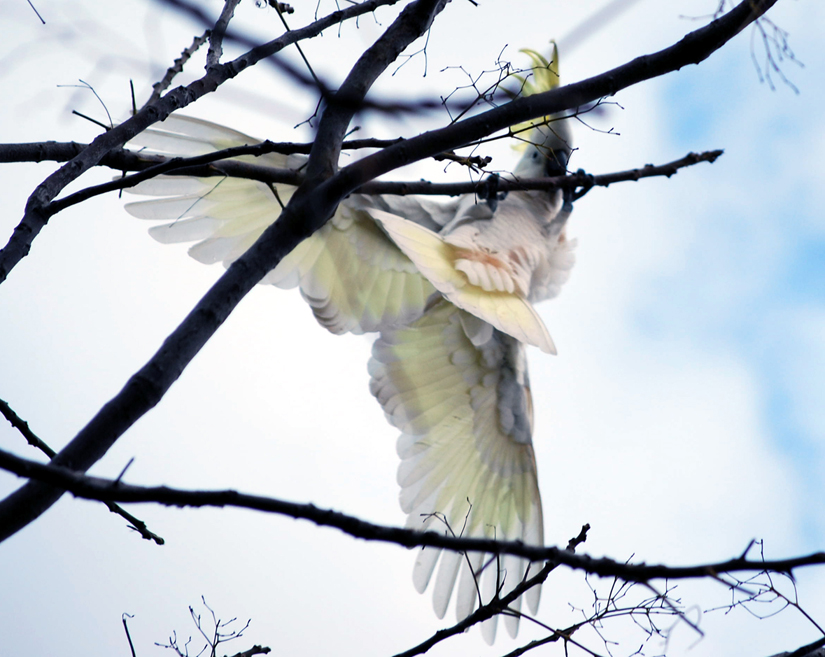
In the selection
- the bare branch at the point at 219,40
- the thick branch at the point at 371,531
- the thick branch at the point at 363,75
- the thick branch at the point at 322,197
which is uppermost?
the bare branch at the point at 219,40

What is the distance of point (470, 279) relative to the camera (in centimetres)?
230

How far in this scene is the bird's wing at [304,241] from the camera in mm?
2275

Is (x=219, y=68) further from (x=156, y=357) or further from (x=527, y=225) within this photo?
(x=527, y=225)

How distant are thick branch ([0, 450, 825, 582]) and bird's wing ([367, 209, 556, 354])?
4.60ft

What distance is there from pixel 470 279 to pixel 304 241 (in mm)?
600

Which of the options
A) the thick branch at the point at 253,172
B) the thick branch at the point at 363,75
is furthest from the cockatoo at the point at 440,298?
the thick branch at the point at 363,75

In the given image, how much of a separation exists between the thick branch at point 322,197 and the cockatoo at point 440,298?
1.13 m

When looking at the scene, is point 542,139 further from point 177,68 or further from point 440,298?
point 177,68

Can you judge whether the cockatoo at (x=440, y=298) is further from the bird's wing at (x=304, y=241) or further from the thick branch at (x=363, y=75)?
the thick branch at (x=363, y=75)

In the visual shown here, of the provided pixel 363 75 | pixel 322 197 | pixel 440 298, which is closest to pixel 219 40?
pixel 363 75

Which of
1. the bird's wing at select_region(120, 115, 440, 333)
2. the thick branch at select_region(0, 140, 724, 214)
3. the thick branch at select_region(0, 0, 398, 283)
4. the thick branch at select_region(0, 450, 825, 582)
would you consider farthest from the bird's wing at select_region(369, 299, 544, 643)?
the thick branch at select_region(0, 450, 825, 582)

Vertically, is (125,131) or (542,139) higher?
(542,139)

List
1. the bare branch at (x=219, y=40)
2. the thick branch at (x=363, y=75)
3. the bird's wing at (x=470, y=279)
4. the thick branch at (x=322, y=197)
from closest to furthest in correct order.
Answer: the thick branch at (x=322, y=197), the thick branch at (x=363, y=75), the bare branch at (x=219, y=40), the bird's wing at (x=470, y=279)

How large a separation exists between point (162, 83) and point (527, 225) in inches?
61.8
